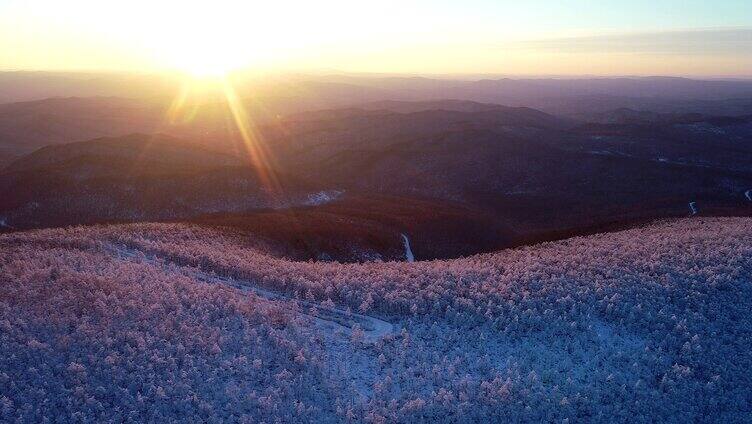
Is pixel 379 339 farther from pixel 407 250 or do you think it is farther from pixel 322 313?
pixel 407 250

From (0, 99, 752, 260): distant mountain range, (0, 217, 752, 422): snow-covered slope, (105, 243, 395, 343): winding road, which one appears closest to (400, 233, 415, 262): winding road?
(0, 99, 752, 260): distant mountain range

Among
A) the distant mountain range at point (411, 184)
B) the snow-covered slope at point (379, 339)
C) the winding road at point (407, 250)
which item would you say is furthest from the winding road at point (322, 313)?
the winding road at point (407, 250)

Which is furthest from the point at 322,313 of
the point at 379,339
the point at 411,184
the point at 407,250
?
the point at 411,184

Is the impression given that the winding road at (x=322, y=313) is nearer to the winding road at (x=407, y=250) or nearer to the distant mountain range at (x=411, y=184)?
the distant mountain range at (x=411, y=184)

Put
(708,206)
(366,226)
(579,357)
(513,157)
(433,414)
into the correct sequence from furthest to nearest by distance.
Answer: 1. (513,157)
2. (708,206)
3. (366,226)
4. (579,357)
5. (433,414)

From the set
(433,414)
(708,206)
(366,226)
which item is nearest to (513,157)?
(708,206)

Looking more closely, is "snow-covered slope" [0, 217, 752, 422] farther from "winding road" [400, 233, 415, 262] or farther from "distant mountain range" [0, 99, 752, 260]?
"winding road" [400, 233, 415, 262]

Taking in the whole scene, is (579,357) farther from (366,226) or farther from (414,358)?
(366,226)

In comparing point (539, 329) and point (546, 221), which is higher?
point (539, 329)
